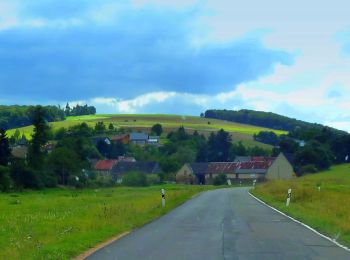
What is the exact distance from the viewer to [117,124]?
180000 millimetres

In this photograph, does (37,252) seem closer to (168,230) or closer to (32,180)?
(168,230)

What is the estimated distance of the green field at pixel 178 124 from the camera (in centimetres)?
16288

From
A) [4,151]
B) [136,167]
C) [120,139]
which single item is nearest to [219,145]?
[136,167]

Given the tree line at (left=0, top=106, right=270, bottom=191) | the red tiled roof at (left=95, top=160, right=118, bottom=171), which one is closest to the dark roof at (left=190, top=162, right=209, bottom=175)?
the tree line at (left=0, top=106, right=270, bottom=191)

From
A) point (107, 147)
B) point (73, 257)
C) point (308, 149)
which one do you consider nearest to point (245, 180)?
point (308, 149)

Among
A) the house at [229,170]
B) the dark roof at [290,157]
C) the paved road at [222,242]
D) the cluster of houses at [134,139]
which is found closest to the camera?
the paved road at [222,242]

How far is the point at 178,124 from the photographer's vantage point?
17712 cm

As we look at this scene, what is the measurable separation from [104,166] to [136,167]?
27.2 ft

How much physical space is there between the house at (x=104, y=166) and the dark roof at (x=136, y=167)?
131 cm

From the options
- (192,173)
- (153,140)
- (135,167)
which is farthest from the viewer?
(153,140)

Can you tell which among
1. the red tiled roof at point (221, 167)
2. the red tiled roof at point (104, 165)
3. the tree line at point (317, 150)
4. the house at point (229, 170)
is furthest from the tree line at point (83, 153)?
the tree line at point (317, 150)

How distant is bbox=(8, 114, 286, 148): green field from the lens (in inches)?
6412

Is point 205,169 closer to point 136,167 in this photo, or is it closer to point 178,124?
point 136,167

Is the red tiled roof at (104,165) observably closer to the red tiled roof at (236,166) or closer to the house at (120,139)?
the red tiled roof at (236,166)
